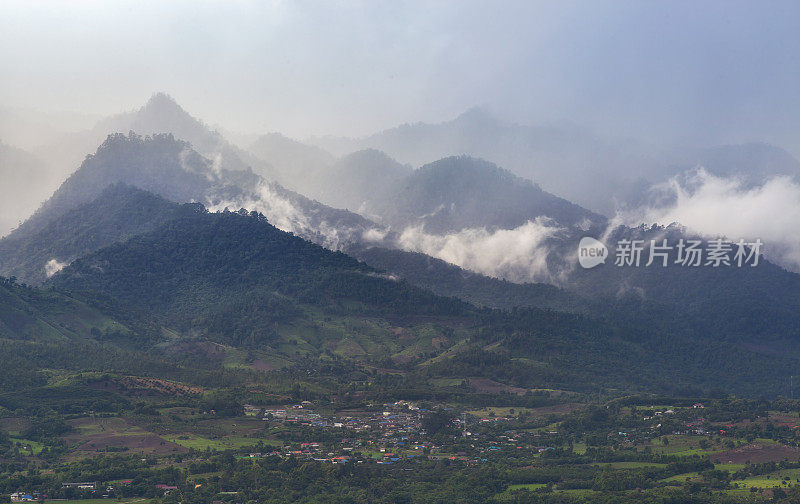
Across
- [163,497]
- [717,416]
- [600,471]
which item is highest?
[717,416]

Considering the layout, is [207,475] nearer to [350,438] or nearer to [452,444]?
[350,438]

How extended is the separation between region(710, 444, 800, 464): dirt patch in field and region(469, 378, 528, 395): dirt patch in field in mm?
61317

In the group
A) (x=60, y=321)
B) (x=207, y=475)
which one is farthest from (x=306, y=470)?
(x=60, y=321)

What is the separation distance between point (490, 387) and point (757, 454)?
69561 mm

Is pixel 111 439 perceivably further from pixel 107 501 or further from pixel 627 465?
pixel 627 465

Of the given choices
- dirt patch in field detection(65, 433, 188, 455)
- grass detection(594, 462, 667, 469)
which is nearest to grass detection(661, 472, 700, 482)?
grass detection(594, 462, 667, 469)

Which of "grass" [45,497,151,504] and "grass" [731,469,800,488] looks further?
"grass" [731,469,800,488]

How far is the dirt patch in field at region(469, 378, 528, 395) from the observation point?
187125 millimetres

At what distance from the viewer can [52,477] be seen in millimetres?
112875

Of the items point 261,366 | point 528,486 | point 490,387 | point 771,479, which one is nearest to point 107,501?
point 528,486

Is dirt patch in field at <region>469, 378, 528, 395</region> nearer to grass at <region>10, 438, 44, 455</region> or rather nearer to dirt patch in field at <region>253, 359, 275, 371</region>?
dirt patch in field at <region>253, 359, 275, 371</region>

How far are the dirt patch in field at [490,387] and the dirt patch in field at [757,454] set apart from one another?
61.3 meters

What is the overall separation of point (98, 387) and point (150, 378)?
38.3 feet

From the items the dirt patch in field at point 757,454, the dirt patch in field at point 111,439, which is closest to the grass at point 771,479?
the dirt patch in field at point 757,454
